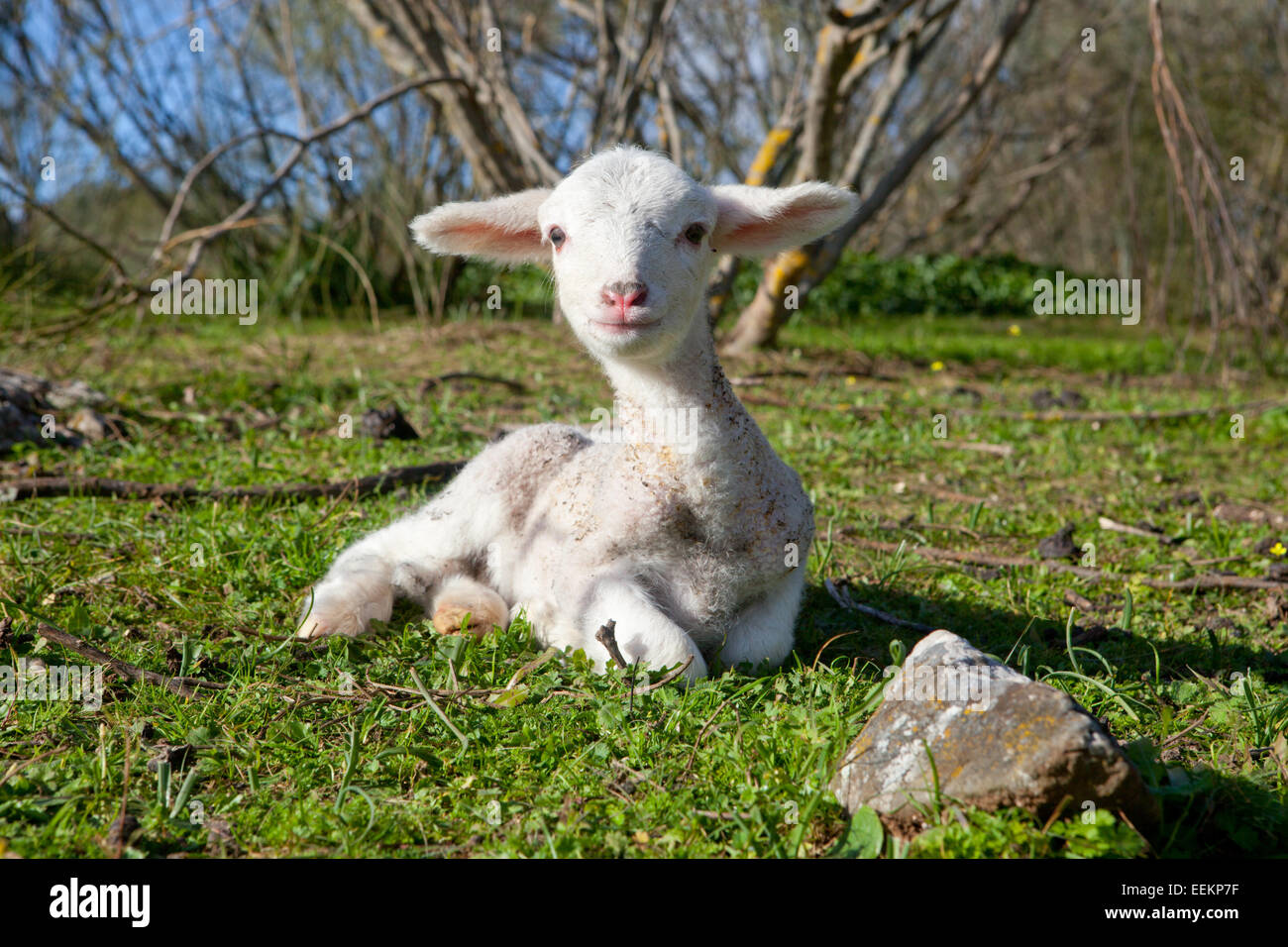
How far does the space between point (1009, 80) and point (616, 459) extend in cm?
1412

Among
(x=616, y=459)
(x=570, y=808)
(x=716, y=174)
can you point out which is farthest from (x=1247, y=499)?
(x=716, y=174)

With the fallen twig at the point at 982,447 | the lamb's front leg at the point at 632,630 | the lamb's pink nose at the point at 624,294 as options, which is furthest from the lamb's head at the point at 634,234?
the fallen twig at the point at 982,447

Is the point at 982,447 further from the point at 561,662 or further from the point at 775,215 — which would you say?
the point at 561,662

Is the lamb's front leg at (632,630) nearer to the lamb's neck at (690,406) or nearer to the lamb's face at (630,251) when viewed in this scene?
the lamb's neck at (690,406)

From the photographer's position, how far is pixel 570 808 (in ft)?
7.20

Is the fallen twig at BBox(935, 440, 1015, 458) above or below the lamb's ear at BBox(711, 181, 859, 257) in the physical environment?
below

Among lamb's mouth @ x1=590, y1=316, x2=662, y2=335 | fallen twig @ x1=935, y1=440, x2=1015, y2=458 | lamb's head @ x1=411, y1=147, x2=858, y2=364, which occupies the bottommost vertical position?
fallen twig @ x1=935, y1=440, x2=1015, y2=458

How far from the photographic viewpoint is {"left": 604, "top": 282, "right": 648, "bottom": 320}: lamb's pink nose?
2.73 meters

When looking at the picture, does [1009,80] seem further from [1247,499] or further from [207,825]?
[207,825]

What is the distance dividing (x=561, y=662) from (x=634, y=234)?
3.98ft

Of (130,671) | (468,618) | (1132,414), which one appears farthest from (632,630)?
(1132,414)

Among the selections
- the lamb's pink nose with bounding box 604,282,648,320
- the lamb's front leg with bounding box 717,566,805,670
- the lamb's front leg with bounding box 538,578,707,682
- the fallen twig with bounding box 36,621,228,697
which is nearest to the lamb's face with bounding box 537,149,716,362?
the lamb's pink nose with bounding box 604,282,648,320

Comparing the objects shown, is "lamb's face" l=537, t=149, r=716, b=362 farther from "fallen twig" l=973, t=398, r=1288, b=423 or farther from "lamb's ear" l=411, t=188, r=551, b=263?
"fallen twig" l=973, t=398, r=1288, b=423

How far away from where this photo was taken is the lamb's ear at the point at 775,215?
3.15 metres
